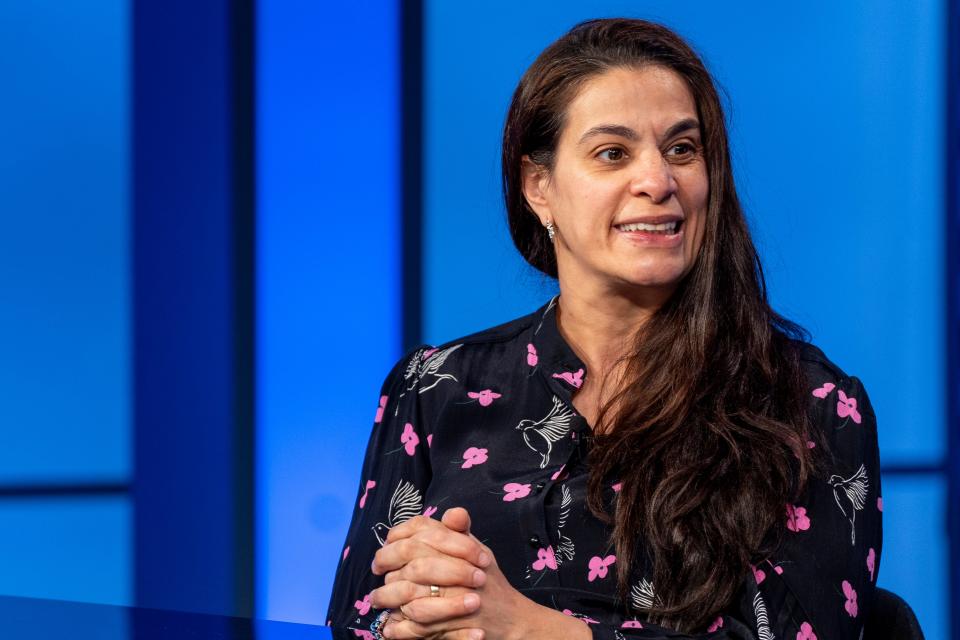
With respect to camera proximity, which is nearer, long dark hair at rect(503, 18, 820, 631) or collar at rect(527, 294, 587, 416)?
long dark hair at rect(503, 18, 820, 631)

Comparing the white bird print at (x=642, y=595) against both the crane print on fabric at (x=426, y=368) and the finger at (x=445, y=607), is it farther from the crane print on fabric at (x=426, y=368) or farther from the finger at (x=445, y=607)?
the crane print on fabric at (x=426, y=368)

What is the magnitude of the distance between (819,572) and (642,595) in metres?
0.23

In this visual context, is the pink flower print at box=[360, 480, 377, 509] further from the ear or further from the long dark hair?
the ear

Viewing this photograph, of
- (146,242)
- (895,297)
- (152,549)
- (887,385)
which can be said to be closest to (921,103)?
(895,297)

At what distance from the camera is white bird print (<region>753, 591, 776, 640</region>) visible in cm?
144

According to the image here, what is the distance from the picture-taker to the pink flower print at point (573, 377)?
1.78 meters

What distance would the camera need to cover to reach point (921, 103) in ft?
9.52

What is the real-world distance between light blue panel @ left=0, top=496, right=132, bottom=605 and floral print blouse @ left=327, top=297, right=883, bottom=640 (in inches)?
43.4

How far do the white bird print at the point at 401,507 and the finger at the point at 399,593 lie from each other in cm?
36

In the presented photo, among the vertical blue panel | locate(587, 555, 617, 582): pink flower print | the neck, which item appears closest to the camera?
locate(587, 555, 617, 582): pink flower print

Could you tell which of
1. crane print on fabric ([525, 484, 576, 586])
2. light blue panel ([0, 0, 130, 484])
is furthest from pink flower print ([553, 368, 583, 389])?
light blue panel ([0, 0, 130, 484])

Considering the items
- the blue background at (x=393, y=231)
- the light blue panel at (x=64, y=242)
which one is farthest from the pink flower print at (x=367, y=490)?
the light blue panel at (x=64, y=242)

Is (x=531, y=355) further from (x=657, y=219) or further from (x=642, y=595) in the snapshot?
(x=642, y=595)

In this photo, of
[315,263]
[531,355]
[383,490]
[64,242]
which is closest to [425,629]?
[383,490]
